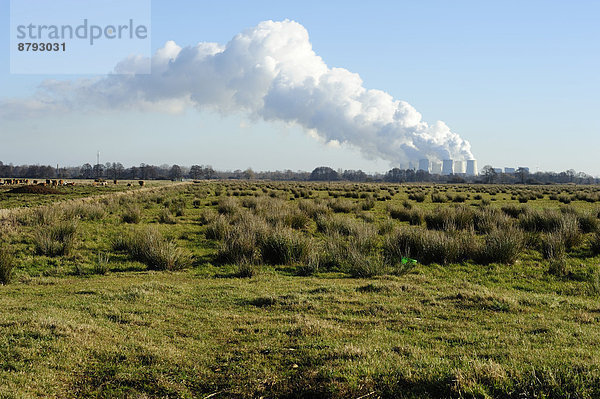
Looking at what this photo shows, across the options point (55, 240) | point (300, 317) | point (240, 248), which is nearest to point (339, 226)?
point (240, 248)

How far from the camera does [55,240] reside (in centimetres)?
1509

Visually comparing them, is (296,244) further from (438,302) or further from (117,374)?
(117,374)

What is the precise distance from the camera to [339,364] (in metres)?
5.33

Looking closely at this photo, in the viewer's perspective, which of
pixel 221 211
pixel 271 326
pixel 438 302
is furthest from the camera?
pixel 221 211

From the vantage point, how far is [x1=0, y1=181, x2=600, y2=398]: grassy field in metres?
4.93

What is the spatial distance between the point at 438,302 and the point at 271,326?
3616mm

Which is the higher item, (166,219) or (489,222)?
(489,222)

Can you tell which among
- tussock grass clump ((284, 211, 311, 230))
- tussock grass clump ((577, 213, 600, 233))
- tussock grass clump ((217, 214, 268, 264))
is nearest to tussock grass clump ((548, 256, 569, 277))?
tussock grass clump ((577, 213, 600, 233))

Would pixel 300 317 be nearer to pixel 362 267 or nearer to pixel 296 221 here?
pixel 362 267

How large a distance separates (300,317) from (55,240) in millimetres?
11697

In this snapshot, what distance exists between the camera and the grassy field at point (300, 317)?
4.93 m

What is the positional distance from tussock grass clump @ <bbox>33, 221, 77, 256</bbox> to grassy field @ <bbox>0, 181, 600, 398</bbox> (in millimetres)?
62

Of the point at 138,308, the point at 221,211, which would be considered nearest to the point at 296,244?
the point at 138,308

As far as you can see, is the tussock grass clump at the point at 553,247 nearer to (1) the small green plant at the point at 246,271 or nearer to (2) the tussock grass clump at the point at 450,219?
(2) the tussock grass clump at the point at 450,219
